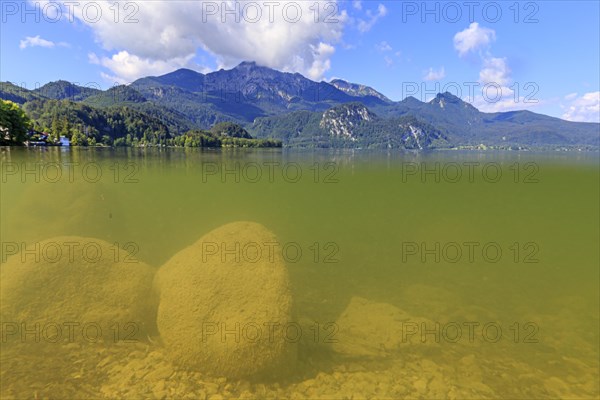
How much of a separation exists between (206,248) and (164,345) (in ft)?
9.13

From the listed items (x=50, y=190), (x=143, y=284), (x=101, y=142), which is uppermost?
(x=101, y=142)

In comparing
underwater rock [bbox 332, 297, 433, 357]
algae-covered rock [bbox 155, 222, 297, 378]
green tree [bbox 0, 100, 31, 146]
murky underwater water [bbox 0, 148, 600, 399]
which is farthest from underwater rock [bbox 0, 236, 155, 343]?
green tree [bbox 0, 100, 31, 146]

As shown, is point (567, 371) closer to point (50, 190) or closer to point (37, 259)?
point (37, 259)

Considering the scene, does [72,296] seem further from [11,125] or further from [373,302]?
[11,125]

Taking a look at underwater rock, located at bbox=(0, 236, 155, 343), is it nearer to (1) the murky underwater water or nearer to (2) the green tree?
(1) the murky underwater water

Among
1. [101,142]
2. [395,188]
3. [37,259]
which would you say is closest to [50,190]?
[37,259]

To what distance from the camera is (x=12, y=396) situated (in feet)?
22.9

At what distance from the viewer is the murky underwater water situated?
7863 mm

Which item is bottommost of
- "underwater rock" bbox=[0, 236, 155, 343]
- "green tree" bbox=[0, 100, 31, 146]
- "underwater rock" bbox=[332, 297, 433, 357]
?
"underwater rock" bbox=[332, 297, 433, 357]

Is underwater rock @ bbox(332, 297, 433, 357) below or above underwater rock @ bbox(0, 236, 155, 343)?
below

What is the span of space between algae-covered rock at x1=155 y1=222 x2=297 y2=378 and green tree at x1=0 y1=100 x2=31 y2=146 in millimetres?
104468

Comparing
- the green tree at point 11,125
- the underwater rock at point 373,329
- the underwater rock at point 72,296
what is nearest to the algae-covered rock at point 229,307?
the underwater rock at point 72,296

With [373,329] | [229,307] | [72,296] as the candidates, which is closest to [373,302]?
[373,329]

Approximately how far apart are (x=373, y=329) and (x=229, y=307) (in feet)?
15.4
